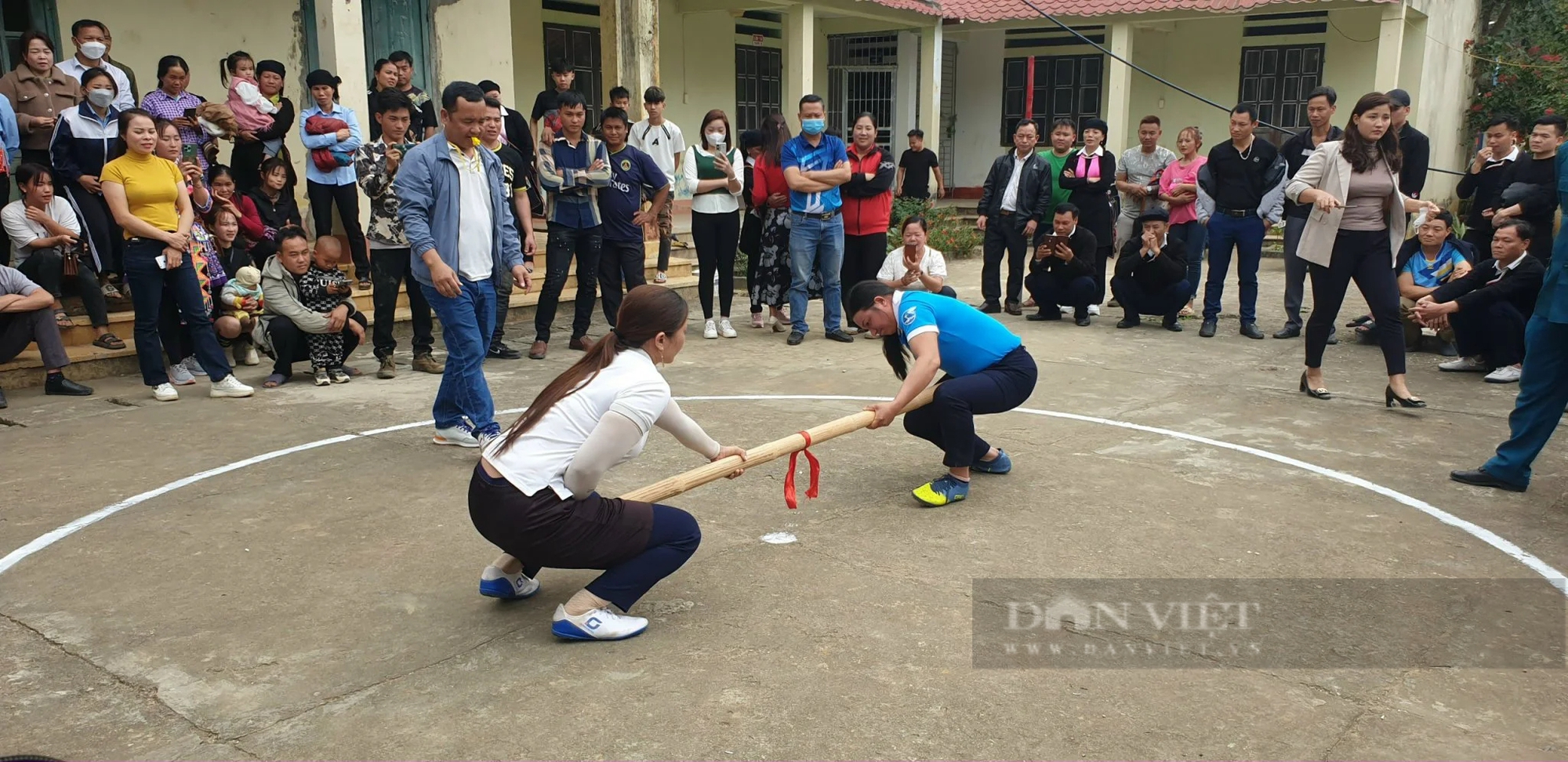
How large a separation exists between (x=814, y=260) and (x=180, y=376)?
477 centimetres

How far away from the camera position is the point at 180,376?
305 inches

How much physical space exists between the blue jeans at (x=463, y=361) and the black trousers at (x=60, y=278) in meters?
3.35

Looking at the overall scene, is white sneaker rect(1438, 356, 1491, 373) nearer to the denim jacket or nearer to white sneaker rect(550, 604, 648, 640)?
the denim jacket

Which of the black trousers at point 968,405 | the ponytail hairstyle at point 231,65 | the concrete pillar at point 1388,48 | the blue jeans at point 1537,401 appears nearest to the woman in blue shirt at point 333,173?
the ponytail hairstyle at point 231,65

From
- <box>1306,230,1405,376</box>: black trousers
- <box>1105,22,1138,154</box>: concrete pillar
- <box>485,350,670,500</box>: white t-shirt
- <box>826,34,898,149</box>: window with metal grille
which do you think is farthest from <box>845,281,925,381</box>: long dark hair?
<box>826,34,898,149</box>: window with metal grille

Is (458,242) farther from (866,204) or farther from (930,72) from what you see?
(930,72)

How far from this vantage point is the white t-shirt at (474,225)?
19.9 ft

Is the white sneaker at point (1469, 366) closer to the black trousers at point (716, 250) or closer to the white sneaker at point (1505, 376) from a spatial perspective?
the white sneaker at point (1505, 376)

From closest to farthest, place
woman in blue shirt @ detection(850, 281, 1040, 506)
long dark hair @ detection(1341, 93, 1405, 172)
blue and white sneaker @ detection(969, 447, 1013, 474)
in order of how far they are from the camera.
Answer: woman in blue shirt @ detection(850, 281, 1040, 506)
blue and white sneaker @ detection(969, 447, 1013, 474)
long dark hair @ detection(1341, 93, 1405, 172)

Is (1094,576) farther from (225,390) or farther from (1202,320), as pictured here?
(1202,320)

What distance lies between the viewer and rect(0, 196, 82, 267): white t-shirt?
7.67 metres

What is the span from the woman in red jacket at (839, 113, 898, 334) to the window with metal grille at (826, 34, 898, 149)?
11.3 metres

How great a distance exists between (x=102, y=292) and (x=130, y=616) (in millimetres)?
5110

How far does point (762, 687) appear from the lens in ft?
11.3
